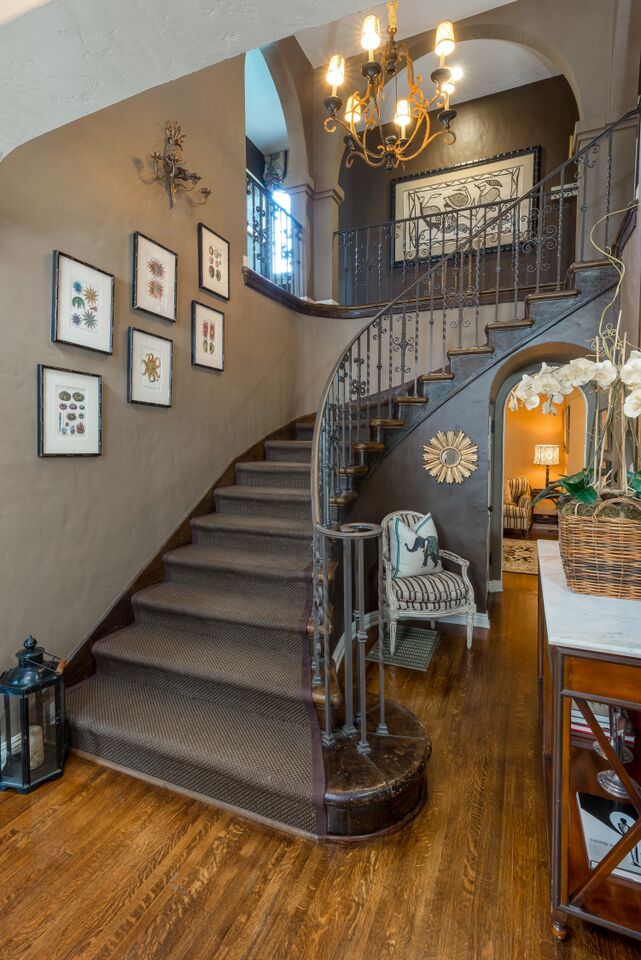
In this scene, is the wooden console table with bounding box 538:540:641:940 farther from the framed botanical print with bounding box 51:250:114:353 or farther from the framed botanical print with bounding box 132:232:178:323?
the framed botanical print with bounding box 132:232:178:323

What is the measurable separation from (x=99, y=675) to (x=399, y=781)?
5.76 feet

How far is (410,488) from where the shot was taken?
4.16 meters

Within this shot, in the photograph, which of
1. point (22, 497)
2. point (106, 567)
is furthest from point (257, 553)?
point (22, 497)

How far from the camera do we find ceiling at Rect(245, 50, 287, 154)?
5166mm

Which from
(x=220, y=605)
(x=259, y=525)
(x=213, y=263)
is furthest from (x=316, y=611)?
(x=213, y=263)

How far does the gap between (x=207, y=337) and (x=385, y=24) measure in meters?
3.98

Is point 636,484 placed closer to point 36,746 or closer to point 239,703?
point 239,703

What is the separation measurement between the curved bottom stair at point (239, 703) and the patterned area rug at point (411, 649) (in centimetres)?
101

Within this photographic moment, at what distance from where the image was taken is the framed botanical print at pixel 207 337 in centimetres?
351

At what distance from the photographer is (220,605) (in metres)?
2.78

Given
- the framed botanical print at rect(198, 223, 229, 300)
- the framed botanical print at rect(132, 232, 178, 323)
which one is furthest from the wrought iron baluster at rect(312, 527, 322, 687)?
the framed botanical print at rect(198, 223, 229, 300)

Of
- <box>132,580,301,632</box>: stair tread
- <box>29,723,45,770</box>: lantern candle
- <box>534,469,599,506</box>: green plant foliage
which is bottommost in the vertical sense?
<box>29,723,45,770</box>: lantern candle

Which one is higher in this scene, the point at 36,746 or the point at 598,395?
the point at 598,395

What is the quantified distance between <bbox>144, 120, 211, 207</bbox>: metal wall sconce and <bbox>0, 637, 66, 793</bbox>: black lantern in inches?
114
